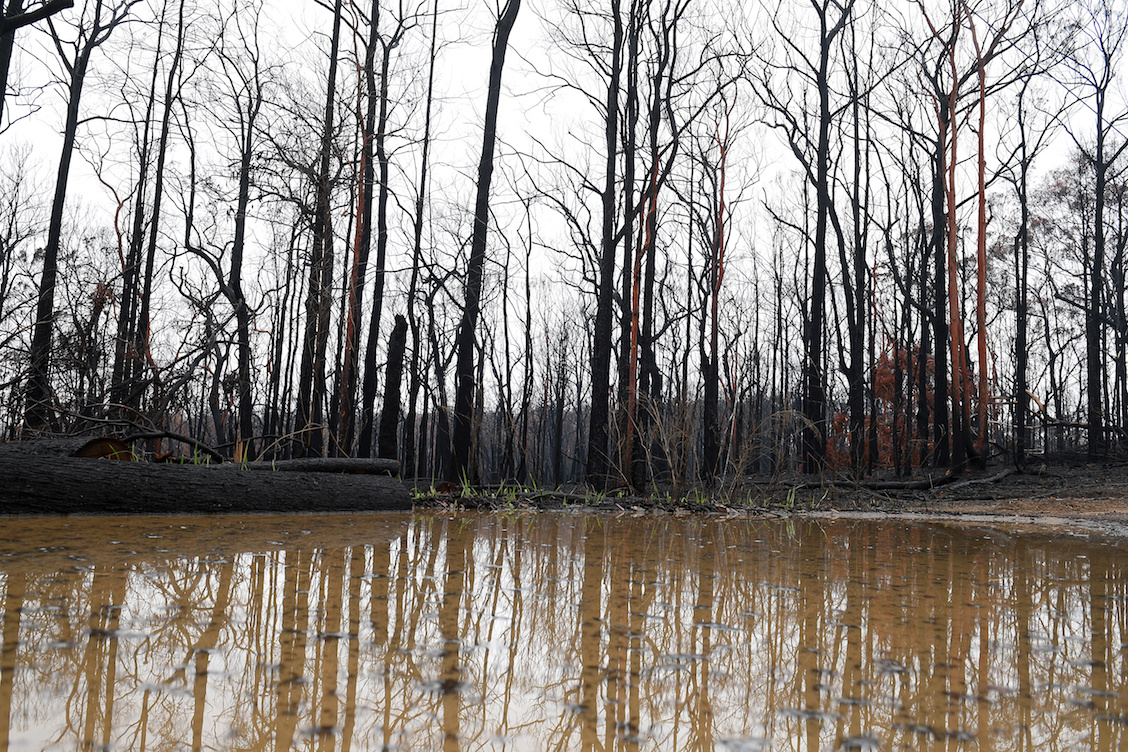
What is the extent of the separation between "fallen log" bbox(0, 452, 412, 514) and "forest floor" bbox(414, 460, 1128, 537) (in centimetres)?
131

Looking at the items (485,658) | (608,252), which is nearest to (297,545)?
(485,658)

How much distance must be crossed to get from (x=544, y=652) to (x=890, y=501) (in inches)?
313

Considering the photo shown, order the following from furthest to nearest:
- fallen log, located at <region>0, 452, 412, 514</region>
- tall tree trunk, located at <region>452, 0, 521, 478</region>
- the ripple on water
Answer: tall tree trunk, located at <region>452, 0, 521, 478</region>, fallen log, located at <region>0, 452, 412, 514</region>, the ripple on water

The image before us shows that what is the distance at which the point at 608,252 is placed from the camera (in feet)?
34.8

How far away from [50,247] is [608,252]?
1030 centimetres

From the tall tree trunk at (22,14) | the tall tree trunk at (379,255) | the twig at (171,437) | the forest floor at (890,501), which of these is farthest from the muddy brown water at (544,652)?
the tall tree trunk at (379,255)

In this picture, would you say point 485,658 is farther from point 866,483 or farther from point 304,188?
point 304,188

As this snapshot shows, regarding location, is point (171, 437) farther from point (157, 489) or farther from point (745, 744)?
point (745, 744)

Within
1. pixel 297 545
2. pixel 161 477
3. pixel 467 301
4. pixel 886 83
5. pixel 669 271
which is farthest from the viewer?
pixel 669 271

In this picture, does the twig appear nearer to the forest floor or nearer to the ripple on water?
the forest floor

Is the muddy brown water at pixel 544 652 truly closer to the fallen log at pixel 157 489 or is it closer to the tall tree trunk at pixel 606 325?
the fallen log at pixel 157 489

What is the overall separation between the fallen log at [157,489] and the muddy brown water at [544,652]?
170 centimetres

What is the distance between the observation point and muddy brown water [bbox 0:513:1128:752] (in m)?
1.06

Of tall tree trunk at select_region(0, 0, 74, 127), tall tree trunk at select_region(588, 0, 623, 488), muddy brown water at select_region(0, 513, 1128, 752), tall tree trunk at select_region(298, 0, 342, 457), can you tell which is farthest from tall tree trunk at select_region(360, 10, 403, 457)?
muddy brown water at select_region(0, 513, 1128, 752)
